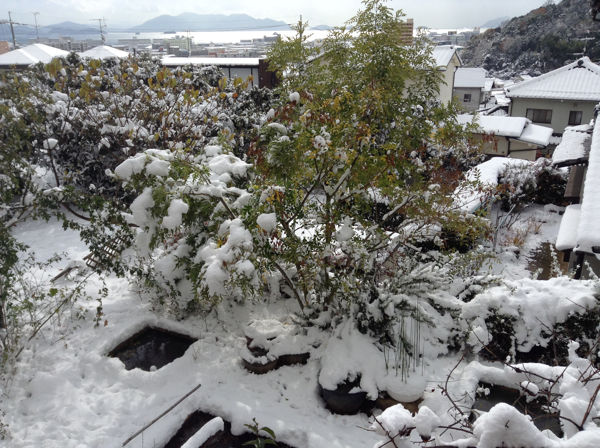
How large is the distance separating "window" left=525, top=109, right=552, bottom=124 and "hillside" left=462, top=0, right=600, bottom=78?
20859mm

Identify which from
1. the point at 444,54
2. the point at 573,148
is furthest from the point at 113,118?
the point at 444,54

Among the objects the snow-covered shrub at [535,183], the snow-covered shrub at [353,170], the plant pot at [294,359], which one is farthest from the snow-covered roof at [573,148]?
the plant pot at [294,359]

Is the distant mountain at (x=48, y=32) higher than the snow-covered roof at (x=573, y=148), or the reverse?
the distant mountain at (x=48, y=32)

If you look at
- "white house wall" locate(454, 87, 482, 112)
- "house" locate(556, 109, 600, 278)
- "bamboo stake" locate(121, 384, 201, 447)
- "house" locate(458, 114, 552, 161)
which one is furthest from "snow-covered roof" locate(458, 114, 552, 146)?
"bamboo stake" locate(121, 384, 201, 447)

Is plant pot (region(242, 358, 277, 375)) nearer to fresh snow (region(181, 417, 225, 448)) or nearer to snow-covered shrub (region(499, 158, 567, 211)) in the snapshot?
fresh snow (region(181, 417, 225, 448))

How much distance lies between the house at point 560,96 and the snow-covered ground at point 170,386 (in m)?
23.7

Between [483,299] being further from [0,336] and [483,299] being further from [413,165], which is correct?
[0,336]

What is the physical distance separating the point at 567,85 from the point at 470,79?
12.7 meters

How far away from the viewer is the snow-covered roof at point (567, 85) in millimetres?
23562

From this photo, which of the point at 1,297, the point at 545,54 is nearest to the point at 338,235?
the point at 1,297

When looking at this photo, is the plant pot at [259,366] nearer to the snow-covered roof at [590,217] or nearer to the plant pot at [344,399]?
the plant pot at [344,399]

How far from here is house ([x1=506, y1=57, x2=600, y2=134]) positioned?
77.7ft

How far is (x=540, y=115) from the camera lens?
2541 centimetres

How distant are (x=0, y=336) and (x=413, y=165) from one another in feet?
16.4
